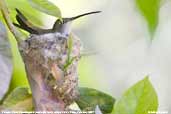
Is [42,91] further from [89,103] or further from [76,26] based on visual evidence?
[76,26]

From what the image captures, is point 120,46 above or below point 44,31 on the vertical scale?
below

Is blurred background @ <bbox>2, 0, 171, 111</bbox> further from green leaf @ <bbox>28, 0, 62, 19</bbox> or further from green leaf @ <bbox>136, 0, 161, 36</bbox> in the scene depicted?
green leaf @ <bbox>28, 0, 62, 19</bbox>

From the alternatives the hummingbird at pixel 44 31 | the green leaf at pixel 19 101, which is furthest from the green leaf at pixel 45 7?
the green leaf at pixel 19 101

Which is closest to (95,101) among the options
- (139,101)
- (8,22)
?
(139,101)

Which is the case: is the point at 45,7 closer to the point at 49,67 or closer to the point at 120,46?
the point at 49,67

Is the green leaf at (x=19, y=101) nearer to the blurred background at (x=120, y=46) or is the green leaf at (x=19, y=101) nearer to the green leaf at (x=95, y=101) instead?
the green leaf at (x=95, y=101)

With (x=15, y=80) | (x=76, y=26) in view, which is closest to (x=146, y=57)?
(x=76, y=26)
